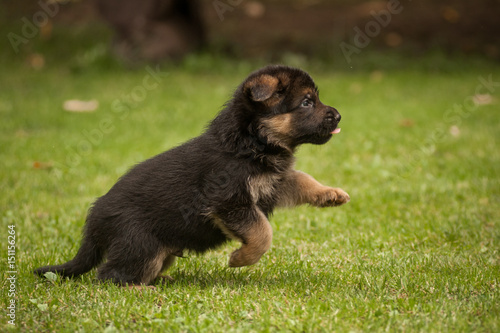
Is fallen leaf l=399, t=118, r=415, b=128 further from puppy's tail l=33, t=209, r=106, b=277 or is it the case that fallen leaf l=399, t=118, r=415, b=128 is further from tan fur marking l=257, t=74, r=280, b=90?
puppy's tail l=33, t=209, r=106, b=277

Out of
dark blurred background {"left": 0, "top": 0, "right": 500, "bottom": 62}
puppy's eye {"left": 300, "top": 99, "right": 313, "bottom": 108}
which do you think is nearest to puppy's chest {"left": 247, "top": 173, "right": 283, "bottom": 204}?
puppy's eye {"left": 300, "top": 99, "right": 313, "bottom": 108}

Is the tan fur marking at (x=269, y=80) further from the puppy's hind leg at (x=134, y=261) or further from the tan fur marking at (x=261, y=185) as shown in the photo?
the puppy's hind leg at (x=134, y=261)

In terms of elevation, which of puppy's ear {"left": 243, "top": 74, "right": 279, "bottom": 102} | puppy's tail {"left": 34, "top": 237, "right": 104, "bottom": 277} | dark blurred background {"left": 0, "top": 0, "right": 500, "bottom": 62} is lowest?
puppy's tail {"left": 34, "top": 237, "right": 104, "bottom": 277}

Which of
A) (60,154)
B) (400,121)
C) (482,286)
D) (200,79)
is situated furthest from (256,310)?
(200,79)

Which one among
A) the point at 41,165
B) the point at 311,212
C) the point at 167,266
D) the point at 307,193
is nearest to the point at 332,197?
the point at 307,193

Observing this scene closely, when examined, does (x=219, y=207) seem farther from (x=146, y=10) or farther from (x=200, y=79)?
(x=146, y=10)

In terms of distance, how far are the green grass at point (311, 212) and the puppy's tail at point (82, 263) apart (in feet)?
0.27

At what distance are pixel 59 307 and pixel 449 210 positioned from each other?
13.5ft

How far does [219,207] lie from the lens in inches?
163

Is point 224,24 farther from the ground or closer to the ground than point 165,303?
farther from the ground

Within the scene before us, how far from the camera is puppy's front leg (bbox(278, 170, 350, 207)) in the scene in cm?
460

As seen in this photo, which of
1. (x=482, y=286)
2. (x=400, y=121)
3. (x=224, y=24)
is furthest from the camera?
(x=224, y=24)

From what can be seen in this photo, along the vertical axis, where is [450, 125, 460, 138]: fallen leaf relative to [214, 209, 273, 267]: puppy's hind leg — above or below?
below

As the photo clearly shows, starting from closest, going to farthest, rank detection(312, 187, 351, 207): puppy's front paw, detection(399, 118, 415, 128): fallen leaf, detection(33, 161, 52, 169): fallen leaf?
detection(312, 187, 351, 207): puppy's front paw < detection(33, 161, 52, 169): fallen leaf < detection(399, 118, 415, 128): fallen leaf
